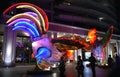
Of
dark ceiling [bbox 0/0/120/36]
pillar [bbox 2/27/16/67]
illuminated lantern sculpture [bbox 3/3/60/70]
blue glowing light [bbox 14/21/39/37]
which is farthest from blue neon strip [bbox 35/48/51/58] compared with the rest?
dark ceiling [bbox 0/0/120/36]

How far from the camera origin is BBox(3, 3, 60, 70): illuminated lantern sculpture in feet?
52.6

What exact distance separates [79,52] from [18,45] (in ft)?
56.5

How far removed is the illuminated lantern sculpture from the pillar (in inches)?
333

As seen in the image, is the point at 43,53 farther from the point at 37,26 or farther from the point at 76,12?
the point at 76,12

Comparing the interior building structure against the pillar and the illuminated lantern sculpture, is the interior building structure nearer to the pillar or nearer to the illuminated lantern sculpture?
the pillar

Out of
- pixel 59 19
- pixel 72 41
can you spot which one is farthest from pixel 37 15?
pixel 59 19

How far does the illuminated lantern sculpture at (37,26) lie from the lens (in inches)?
632

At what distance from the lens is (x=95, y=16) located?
46844mm

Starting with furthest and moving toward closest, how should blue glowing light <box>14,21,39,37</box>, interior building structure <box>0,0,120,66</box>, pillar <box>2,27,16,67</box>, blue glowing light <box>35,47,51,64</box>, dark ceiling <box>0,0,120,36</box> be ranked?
dark ceiling <box>0,0,120,36</box> → interior building structure <box>0,0,120,66</box> → pillar <box>2,27,16,67</box> → blue glowing light <box>14,21,39,37</box> → blue glowing light <box>35,47,51,64</box>

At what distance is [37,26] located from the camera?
16.2 m

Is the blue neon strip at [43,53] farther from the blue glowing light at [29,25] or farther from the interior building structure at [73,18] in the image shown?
the interior building structure at [73,18]

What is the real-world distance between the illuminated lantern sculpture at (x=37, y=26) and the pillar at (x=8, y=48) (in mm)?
8457

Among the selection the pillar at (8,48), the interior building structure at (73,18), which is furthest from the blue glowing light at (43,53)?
the interior building structure at (73,18)

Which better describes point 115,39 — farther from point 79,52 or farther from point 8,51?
point 8,51
